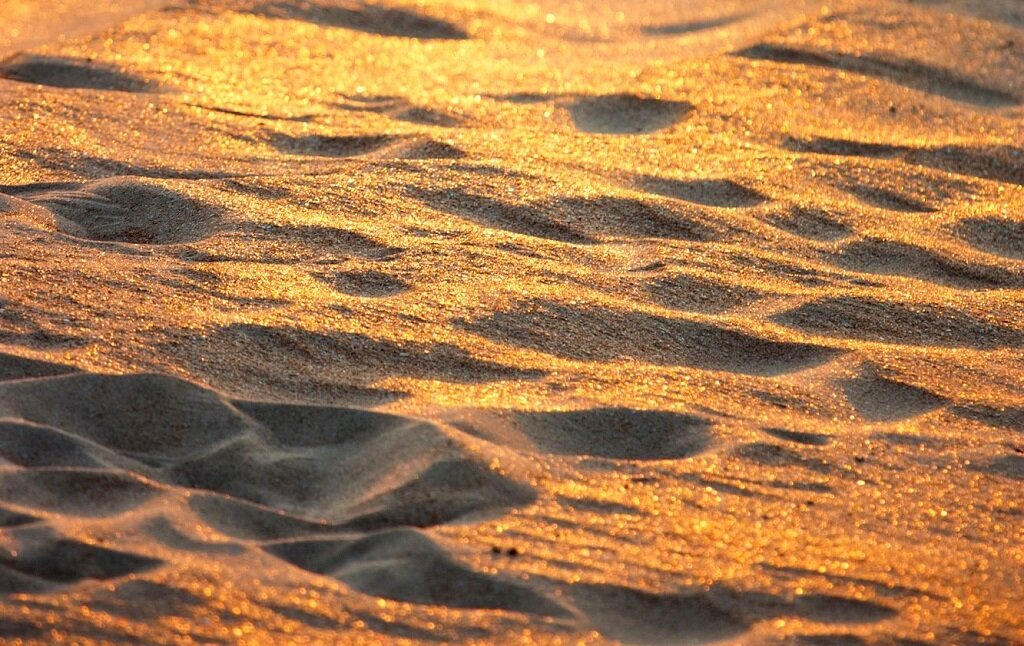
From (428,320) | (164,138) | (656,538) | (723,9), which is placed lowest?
(656,538)

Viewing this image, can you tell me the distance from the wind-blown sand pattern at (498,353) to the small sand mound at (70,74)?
0.01 m

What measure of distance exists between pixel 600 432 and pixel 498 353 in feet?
0.92

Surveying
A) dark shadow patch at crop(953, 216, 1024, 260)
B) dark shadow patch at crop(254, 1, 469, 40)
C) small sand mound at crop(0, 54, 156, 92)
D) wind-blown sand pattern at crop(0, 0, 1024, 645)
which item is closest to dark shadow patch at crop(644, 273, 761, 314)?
wind-blown sand pattern at crop(0, 0, 1024, 645)

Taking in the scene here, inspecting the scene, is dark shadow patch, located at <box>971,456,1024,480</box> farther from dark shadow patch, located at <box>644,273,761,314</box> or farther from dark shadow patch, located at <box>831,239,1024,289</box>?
dark shadow patch, located at <box>831,239,1024,289</box>

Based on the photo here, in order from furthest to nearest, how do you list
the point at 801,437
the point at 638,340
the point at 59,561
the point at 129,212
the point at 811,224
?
the point at 811,224 < the point at 129,212 < the point at 638,340 < the point at 801,437 < the point at 59,561

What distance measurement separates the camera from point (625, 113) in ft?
11.6

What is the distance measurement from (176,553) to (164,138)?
165 cm

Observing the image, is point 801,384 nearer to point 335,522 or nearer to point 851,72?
point 335,522

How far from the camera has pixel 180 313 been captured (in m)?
2.16

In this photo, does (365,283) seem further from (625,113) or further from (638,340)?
(625,113)

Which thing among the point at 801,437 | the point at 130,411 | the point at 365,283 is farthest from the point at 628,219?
the point at 130,411

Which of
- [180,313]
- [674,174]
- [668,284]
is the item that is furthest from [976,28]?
[180,313]

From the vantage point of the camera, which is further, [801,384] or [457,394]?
[801,384]

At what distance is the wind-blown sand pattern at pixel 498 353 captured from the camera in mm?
1585
